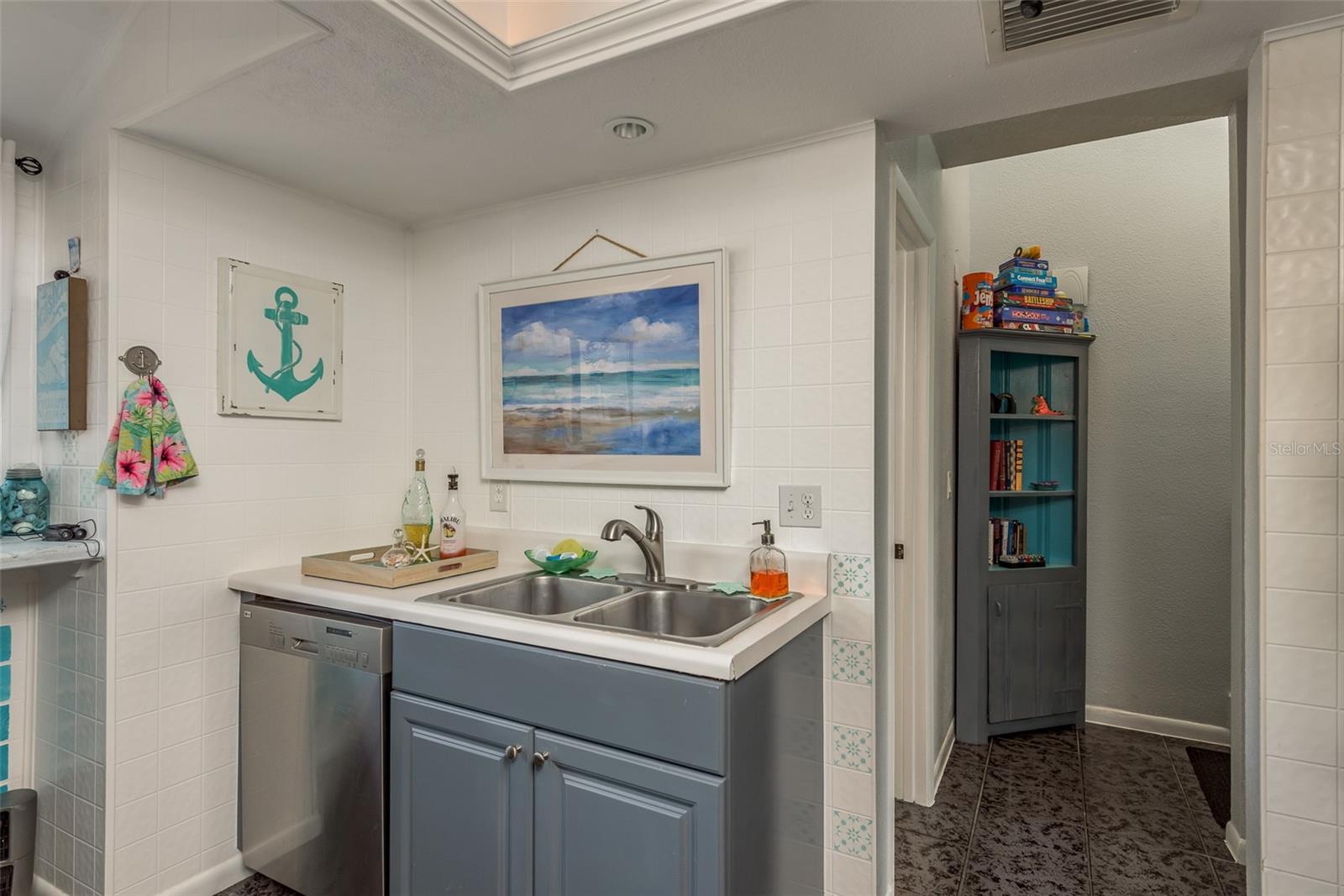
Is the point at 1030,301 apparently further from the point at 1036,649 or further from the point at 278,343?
the point at 278,343

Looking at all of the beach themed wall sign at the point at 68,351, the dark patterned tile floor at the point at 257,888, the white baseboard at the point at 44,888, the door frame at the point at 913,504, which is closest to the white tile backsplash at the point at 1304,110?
the door frame at the point at 913,504

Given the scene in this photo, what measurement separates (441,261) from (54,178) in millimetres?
1112

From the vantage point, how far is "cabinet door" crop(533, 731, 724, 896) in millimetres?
1369

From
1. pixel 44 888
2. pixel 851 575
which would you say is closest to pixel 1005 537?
pixel 851 575

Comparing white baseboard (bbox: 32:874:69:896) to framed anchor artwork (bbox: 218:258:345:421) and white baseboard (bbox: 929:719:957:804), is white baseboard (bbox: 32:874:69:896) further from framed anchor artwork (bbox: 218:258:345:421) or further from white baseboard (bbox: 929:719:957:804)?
white baseboard (bbox: 929:719:957:804)

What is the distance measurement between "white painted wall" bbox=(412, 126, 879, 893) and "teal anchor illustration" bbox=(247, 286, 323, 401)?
829mm

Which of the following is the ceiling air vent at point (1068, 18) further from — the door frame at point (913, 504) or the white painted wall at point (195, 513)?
the white painted wall at point (195, 513)

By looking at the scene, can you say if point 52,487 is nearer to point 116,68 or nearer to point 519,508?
point 116,68

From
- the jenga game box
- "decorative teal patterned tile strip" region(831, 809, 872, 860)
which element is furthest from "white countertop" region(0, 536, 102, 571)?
the jenga game box

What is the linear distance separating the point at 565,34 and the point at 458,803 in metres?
1.80

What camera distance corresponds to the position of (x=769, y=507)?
6.53 ft

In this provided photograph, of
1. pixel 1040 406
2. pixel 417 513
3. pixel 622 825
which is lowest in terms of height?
pixel 622 825

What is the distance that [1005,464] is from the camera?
10.5 ft

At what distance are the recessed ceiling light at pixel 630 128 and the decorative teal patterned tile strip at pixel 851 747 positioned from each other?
5.50ft
